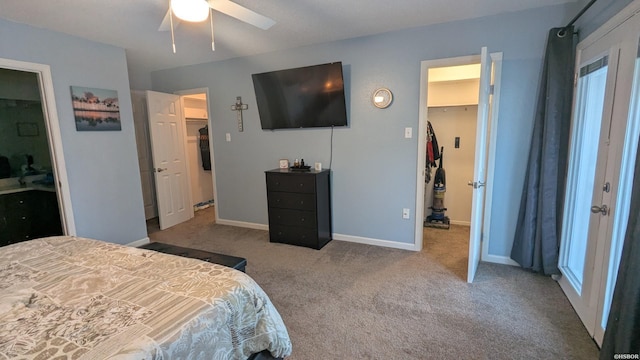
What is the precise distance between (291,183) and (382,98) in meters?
1.39

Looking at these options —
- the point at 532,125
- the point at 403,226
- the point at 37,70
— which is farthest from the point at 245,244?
the point at 532,125

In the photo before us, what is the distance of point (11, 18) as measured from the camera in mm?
2445

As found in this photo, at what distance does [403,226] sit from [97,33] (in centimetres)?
374

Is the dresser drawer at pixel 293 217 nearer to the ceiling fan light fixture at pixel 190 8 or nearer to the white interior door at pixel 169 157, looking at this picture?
the white interior door at pixel 169 157

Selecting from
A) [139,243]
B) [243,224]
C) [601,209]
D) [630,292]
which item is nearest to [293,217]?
[243,224]

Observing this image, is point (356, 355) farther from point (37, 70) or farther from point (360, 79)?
point (37, 70)

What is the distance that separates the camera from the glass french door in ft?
5.29

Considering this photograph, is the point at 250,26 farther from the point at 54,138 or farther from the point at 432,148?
the point at 432,148

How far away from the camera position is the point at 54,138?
9.23 ft

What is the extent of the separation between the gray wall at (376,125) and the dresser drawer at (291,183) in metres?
0.45

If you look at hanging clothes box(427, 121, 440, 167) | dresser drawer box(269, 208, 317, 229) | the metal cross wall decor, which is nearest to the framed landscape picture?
the metal cross wall decor

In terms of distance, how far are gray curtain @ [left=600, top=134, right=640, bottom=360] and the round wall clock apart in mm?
2139

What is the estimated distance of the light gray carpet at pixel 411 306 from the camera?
1786 millimetres

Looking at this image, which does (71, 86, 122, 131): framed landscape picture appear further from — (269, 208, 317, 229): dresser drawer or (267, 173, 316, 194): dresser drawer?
(269, 208, 317, 229): dresser drawer
